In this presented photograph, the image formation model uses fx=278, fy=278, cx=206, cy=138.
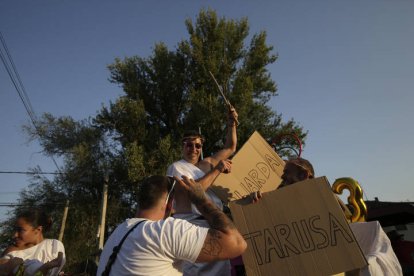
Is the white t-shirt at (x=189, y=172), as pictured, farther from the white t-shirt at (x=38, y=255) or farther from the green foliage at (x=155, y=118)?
the green foliage at (x=155, y=118)

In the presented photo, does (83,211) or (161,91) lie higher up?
(161,91)

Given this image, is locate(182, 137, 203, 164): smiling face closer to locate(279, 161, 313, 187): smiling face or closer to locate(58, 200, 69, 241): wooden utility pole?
locate(279, 161, 313, 187): smiling face

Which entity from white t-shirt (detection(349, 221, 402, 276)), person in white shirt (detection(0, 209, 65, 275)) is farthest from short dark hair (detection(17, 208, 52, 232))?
white t-shirt (detection(349, 221, 402, 276))

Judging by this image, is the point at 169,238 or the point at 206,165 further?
the point at 206,165

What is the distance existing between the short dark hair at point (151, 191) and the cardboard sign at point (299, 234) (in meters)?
0.56

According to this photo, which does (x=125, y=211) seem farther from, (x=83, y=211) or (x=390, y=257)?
(x=390, y=257)

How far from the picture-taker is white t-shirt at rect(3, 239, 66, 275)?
95.1 inches

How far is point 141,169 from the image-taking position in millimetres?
12586

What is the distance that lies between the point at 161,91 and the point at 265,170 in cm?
1331

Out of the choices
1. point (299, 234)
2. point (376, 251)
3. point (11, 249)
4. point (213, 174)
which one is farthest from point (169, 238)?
point (11, 249)

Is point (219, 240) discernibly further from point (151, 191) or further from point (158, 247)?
point (151, 191)

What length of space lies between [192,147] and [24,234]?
1.77 m

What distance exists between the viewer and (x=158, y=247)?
1.41 m

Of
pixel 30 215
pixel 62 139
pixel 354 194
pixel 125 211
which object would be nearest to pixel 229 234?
pixel 354 194
